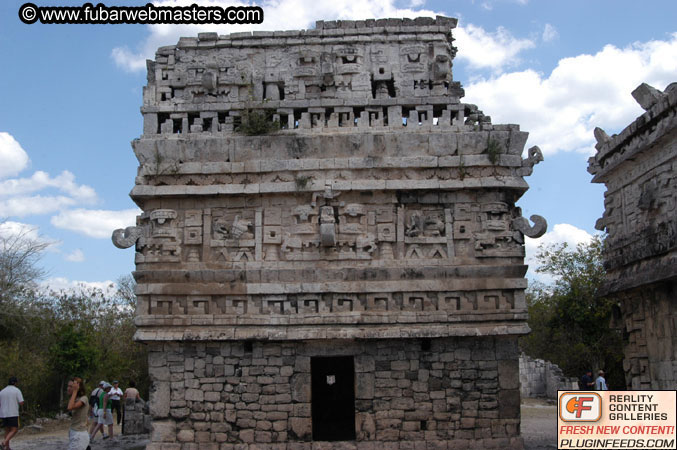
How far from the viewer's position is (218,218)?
10.7 m

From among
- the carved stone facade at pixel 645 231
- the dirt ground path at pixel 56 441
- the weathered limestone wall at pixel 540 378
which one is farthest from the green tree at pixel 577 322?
the dirt ground path at pixel 56 441

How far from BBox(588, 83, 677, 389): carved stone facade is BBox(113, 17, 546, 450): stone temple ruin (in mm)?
1762

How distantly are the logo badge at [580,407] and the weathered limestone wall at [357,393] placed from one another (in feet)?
12.9

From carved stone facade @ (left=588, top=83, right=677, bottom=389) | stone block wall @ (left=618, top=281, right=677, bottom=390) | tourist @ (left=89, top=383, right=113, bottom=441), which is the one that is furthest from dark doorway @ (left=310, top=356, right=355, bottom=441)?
carved stone facade @ (left=588, top=83, right=677, bottom=389)

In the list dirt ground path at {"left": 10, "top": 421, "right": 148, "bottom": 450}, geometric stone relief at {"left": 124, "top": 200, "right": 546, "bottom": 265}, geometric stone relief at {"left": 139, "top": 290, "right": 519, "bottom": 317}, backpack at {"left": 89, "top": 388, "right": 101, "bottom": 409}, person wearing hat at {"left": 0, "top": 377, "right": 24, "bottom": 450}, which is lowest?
dirt ground path at {"left": 10, "top": 421, "right": 148, "bottom": 450}

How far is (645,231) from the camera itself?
10.2 metres

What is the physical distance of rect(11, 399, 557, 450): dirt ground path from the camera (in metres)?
11.7

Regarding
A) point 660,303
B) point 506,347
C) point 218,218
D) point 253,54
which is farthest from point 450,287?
point 253,54

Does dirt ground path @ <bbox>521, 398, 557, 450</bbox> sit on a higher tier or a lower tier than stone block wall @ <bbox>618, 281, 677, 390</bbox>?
lower

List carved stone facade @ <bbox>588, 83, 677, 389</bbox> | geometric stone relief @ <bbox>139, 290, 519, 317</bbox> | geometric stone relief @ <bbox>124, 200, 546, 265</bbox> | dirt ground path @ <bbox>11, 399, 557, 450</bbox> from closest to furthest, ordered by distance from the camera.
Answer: carved stone facade @ <bbox>588, 83, 677, 389</bbox>, geometric stone relief @ <bbox>139, 290, 519, 317</bbox>, geometric stone relief @ <bbox>124, 200, 546, 265</bbox>, dirt ground path @ <bbox>11, 399, 557, 450</bbox>

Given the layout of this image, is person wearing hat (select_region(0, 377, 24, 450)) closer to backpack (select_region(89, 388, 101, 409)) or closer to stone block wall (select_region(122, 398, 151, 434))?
backpack (select_region(89, 388, 101, 409))

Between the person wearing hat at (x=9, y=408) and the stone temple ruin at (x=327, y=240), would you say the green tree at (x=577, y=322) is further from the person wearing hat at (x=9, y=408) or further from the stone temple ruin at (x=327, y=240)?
the person wearing hat at (x=9, y=408)

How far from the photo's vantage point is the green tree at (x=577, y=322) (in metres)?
22.2

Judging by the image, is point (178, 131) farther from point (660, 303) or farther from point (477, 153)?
point (660, 303)
